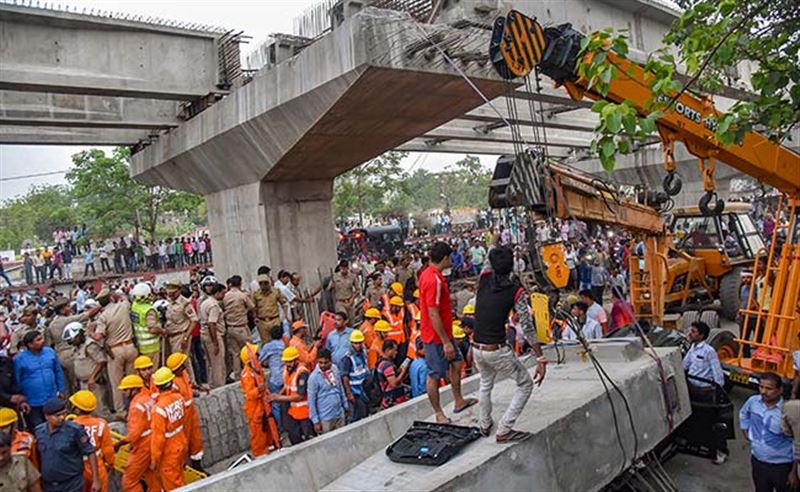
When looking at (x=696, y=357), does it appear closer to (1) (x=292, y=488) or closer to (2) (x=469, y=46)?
(1) (x=292, y=488)

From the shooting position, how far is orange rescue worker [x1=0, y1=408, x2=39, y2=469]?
5.21 metres

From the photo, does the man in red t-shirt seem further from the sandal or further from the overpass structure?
the overpass structure

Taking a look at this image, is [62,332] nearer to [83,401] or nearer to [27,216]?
[83,401]

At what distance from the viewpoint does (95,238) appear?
33156mm

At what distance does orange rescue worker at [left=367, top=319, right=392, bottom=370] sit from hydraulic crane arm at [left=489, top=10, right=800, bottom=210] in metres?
4.24

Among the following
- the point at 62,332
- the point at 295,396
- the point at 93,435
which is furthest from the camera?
the point at 62,332

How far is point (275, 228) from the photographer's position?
13094 millimetres

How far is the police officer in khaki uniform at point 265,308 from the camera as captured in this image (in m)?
9.73

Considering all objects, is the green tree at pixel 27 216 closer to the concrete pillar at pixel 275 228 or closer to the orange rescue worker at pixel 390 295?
the concrete pillar at pixel 275 228

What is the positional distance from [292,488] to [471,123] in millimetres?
16729

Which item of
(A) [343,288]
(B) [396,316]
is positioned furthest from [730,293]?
(A) [343,288]

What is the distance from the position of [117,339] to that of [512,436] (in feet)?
19.0

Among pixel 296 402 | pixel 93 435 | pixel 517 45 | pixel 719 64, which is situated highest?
pixel 517 45

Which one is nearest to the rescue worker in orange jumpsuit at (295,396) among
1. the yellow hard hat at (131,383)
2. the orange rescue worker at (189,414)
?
the orange rescue worker at (189,414)
